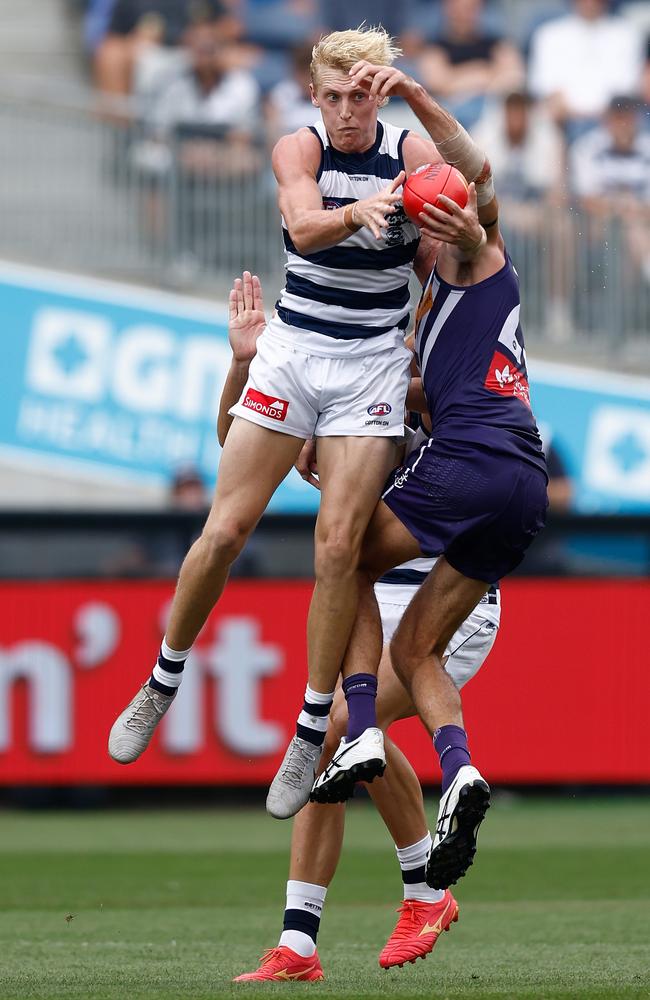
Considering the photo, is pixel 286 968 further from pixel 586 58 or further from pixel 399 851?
pixel 586 58

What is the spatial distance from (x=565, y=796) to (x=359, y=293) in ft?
24.8

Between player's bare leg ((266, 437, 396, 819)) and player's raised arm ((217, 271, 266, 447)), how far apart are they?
66cm

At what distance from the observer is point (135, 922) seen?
8.73m

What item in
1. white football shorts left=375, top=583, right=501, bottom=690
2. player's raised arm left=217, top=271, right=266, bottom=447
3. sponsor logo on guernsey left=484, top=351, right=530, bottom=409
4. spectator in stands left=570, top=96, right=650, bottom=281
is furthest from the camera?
spectator in stands left=570, top=96, right=650, bottom=281

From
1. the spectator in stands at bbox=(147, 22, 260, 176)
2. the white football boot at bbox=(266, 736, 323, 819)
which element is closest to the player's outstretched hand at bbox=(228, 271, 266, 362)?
the white football boot at bbox=(266, 736, 323, 819)

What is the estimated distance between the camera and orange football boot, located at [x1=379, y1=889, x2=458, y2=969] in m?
7.07

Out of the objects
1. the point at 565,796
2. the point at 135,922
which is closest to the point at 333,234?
the point at 135,922

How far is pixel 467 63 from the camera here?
17188mm

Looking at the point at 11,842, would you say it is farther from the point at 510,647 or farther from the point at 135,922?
the point at 510,647

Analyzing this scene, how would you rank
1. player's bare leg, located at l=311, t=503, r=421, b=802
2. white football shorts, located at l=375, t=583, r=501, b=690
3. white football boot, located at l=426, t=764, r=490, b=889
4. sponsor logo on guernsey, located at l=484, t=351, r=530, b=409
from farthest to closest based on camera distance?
1. white football shorts, located at l=375, t=583, r=501, b=690
2. sponsor logo on guernsey, located at l=484, t=351, r=530, b=409
3. player's bare leg, located at l=311, t=503, r=421, b=802
4. white football boot, located at l=426, t=764, r=490, b=889

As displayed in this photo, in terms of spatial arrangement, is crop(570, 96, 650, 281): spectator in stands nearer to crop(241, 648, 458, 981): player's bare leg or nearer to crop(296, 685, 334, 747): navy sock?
crop(241, 648, 458, 981): player's bare leg

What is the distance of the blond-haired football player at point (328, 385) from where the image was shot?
684 centimetres

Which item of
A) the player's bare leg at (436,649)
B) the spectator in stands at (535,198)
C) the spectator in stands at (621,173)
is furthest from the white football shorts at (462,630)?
the spectator in stands at (621,173)

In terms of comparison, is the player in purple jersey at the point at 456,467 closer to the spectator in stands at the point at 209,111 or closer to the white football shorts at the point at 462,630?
the white football shorts at the point at 462,630
